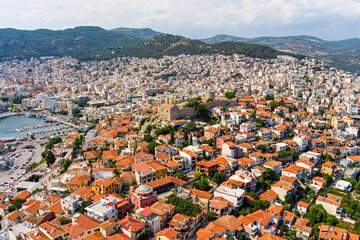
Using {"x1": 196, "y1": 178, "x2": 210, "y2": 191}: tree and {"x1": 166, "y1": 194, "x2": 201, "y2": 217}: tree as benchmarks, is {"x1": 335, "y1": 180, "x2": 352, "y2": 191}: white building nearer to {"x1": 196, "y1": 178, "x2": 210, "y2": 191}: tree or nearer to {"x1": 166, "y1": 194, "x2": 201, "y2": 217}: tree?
{"x1": 196, "y1": 178, "x2": 210, "y2": 191}: tree

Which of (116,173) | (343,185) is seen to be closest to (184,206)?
(116,173)

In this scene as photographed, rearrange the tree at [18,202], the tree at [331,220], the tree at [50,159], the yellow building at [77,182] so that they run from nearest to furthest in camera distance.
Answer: the tree at [331,220] → the yellow building at [77,182] → the tree at [18,202] → the tree at [50,159]

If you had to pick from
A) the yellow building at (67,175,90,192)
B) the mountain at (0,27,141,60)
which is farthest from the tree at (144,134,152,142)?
the mountain at (0,27,141,60)

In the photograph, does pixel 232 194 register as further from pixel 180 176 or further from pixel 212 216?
pixel 180 176

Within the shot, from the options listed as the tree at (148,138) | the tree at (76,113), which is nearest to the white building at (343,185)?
the tree at (148,138)

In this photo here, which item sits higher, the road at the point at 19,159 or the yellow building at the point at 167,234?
the yellow building at the point at 167,234

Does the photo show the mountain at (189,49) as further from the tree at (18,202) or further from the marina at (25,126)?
the tree at (18,202)

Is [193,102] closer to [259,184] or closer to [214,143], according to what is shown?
[214,143]

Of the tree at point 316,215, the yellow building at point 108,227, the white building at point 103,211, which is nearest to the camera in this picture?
the yellow building at point 108,227
